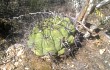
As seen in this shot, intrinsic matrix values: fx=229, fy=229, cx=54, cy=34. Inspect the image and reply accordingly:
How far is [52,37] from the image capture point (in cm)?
368

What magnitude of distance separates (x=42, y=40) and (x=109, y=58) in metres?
1.24

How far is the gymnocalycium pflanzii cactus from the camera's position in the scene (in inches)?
143

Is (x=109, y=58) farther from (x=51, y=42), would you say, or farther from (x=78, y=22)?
(x=51, y=42)

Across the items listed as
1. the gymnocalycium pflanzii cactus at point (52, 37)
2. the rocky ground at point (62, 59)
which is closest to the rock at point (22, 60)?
the rocky ground at point (62, 59)

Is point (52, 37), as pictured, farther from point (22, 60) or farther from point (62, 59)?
point (22, 60)

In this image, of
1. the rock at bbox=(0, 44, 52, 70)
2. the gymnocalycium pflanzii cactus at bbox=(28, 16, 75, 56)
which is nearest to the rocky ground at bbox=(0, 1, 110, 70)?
the rock at bbox=(0, 44, 52, 70)

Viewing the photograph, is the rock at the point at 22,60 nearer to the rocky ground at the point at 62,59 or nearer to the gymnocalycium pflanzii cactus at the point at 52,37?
the rocky ground at the point at 62,59

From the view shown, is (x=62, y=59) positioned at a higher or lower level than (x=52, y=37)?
lower

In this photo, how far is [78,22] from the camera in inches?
164

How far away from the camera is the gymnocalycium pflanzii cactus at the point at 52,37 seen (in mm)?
3643

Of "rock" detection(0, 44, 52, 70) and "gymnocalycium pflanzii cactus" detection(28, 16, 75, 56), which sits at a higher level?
"gymnocalycium pflanzii cactus" detection(28, 16, 75, 56)

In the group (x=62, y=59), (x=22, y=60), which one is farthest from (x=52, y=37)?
(x=22, y=60)

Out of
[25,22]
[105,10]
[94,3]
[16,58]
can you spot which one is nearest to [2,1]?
[25,22]

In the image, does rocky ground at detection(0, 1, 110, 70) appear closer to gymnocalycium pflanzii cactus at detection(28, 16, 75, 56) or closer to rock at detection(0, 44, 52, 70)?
rock at detection(0, 44, 52, 70)
